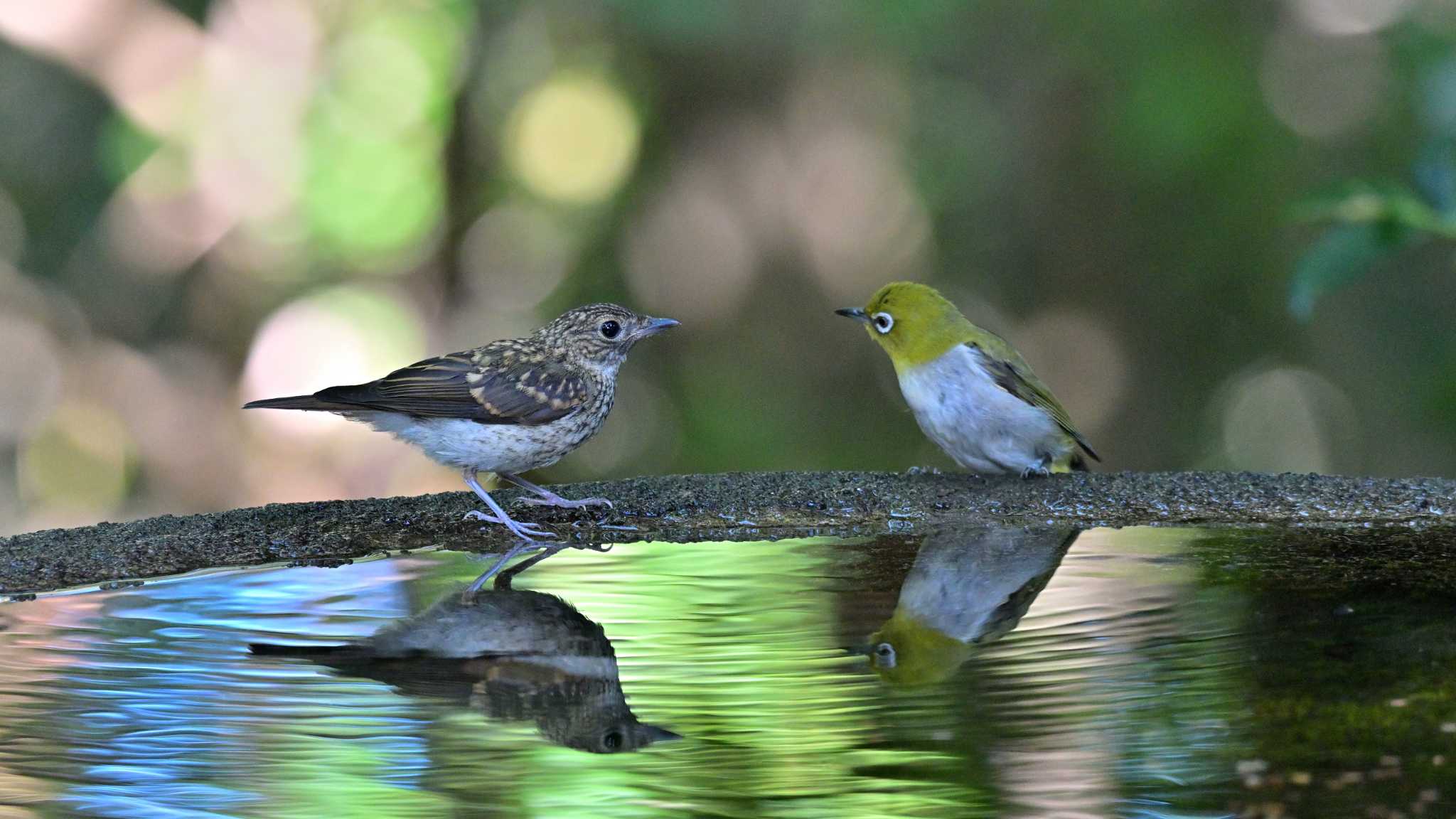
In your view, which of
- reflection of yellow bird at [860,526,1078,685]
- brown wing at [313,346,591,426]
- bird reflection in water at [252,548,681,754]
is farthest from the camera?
brown wing at [313,346,591,426]

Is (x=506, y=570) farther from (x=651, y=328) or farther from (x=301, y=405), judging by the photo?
(x=651, y=328)

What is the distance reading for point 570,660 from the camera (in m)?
2.76

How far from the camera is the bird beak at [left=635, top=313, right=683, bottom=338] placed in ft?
17.3

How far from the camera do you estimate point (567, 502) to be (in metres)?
4.34

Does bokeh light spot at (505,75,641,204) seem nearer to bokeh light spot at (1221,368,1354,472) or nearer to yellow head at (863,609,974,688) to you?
bokeh light spot at (1221,368,1354,472)

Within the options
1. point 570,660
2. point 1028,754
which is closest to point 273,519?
point 570,660

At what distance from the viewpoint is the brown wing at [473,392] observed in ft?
15.3

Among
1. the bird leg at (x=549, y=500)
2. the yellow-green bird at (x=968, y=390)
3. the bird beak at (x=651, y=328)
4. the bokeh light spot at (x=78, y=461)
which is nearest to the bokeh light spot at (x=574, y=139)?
the bokeh light spot at (x=78, y=461)

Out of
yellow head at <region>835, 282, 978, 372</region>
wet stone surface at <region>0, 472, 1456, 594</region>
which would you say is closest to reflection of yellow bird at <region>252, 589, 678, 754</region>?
wet stone surface at <region>0, 472, 1456, 594</region>

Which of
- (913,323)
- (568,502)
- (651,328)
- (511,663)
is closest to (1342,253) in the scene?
(913,323)

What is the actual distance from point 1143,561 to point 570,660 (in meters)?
1.53

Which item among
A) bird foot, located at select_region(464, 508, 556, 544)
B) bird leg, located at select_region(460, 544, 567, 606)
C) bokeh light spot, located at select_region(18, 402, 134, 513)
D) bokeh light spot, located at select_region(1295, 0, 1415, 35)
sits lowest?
bird leg, located at select_region(460, 544, 567, 606)

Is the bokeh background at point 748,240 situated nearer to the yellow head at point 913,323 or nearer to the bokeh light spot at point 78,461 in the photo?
the bokeh light spot at point 78,461

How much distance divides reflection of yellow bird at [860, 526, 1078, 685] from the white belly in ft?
4.76
